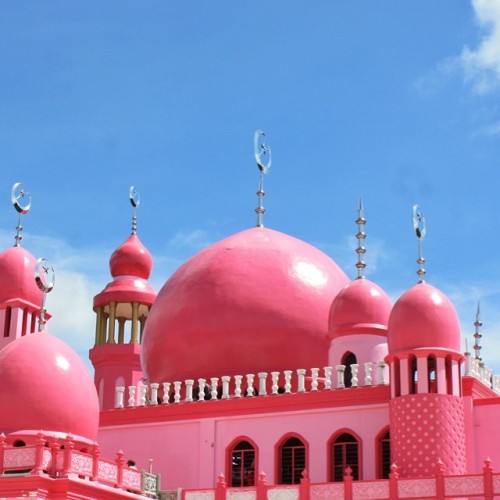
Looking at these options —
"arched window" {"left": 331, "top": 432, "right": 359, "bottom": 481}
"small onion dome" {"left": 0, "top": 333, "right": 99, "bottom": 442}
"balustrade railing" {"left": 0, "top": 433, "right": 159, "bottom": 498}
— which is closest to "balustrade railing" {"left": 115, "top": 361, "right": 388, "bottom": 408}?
"arched window" {"left": 331, "top": 432, "right": 359, "bottom": 481}

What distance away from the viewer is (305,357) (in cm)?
2438

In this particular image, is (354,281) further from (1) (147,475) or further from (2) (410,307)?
(1) (147,475)

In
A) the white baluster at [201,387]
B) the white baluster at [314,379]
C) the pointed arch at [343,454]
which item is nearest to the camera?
the pointed arch at [343,454]

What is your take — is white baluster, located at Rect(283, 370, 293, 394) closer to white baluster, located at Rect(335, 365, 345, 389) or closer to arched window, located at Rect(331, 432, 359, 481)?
white baluster, located at Rect(335, 365, 345, 389)

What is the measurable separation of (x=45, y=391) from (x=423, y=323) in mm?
7139

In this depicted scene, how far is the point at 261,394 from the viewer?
2312 centimetres

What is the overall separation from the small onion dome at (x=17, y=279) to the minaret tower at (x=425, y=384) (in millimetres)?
9937

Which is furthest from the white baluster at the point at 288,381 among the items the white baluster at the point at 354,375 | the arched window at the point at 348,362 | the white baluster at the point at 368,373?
the white baluster at the point at 368,373

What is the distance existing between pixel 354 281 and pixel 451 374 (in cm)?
404

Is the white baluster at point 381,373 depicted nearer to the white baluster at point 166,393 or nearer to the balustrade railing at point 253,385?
the balustrade railing at point 253,385

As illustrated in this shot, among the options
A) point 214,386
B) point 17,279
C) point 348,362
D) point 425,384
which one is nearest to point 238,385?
point 214,386

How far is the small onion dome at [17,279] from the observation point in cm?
2744

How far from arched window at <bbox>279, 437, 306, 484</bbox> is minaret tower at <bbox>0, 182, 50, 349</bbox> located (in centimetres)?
741

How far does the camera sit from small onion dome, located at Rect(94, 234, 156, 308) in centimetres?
3011
